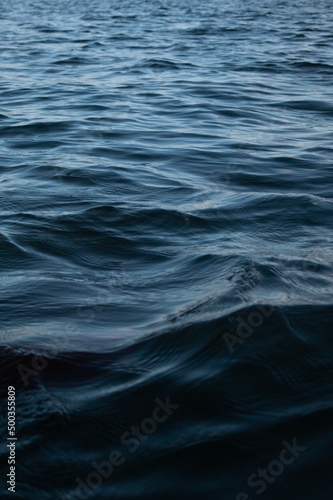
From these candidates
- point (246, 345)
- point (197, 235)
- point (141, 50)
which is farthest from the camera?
point (141, 50)

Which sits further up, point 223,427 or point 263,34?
point 263,34

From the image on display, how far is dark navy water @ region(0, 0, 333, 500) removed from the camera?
8.27 feet

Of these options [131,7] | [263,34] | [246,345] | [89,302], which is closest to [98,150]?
[89,302]

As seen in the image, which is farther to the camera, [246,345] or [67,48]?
[67,48]

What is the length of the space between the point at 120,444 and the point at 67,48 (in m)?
14.2

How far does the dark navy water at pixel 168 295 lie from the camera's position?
2521mm

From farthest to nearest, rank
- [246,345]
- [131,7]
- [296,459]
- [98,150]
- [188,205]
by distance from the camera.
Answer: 1. [131,7]
2. [98,150]
3. [188,205]
4. [246,345]
5. [296,459]

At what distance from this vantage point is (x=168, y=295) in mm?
3854

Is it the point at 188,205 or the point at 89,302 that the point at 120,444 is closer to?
the point at 89,302

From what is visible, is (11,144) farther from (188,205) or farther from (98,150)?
(188,205)

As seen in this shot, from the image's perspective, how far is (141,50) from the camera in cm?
1498

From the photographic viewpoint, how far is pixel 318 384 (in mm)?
2938

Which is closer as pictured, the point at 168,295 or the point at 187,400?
the point at 187,400

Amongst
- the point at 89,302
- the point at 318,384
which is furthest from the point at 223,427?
the point at 89,302
